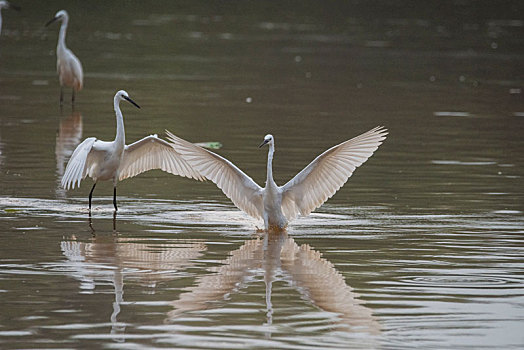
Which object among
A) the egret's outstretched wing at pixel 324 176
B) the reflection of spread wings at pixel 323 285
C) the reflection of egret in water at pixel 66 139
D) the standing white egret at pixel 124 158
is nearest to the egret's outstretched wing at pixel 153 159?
the standing white egret at pixel 124 158

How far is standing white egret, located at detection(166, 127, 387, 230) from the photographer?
39.7 ft

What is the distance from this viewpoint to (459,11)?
2005 inches

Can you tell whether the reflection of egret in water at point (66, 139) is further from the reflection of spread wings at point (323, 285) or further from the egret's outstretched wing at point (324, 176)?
the reflection of spread wings at point (323, 285)

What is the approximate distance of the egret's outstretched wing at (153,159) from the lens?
13656 mm

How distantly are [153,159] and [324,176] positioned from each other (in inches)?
101

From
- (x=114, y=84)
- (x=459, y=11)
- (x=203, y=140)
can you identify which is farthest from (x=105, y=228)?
(x=459, y=11)

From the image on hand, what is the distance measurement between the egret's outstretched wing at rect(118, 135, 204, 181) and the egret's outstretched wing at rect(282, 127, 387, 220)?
166 centimetres

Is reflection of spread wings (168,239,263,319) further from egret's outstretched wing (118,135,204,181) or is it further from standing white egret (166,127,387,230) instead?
egret's outstretched wing (118,135,204,181)

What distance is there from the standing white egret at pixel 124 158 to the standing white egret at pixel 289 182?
100 centimetres

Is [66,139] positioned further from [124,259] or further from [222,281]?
[222,281]

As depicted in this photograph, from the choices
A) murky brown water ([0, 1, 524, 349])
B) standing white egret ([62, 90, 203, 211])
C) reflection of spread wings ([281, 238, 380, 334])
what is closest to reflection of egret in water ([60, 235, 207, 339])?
murky brown water ([0, 1, 524, 349])

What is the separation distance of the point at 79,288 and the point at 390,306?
8.08 ft

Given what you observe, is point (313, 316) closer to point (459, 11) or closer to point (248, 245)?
point (248, 245)

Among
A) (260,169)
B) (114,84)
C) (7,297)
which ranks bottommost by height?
(7,297)
